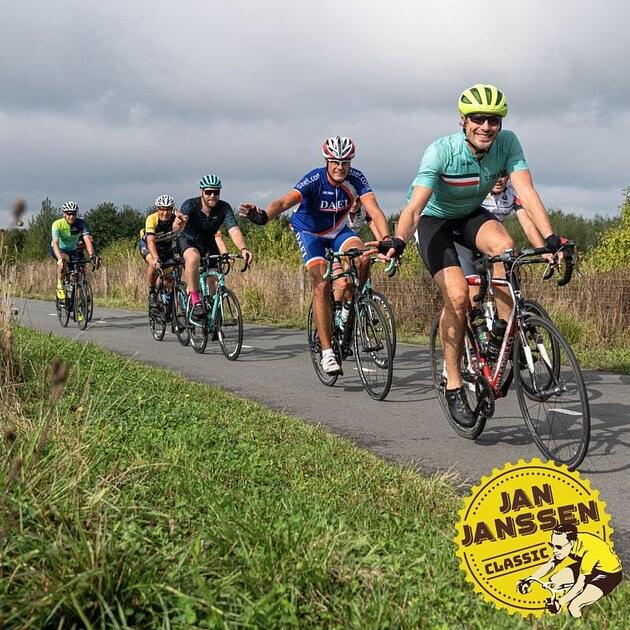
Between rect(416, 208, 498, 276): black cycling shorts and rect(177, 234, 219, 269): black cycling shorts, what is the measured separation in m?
5.56

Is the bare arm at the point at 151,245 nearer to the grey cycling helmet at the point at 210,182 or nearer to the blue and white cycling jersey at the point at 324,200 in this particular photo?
the grey cycling helmet at the point at 210,182

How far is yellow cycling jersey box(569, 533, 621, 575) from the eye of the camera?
9.60 ft

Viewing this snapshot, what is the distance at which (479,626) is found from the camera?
8.66 feet

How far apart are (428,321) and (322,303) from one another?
21.3ft

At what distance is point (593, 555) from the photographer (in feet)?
9.68

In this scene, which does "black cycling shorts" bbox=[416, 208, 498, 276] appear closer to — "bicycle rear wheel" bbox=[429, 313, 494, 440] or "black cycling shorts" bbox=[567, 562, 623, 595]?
"bicycle rear wheel" bbox=[429, 313, 494, 440]

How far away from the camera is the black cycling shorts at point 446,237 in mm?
5613

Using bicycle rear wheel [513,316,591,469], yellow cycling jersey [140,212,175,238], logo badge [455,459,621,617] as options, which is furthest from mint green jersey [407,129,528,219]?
yellow cycling jersey [140,212,175,238]

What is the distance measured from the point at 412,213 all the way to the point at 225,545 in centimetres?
290

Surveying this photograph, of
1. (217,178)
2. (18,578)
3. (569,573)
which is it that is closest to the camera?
(18,578)

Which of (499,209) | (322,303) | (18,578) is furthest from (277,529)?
(499,209)

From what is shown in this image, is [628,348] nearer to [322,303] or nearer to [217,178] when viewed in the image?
[322,303]

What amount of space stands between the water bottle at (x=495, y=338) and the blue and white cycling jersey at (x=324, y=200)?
312cm

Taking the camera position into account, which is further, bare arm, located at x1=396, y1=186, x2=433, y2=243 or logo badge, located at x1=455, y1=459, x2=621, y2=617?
bare arm, located at x1=396, y1=186, x2=433, y2=243
